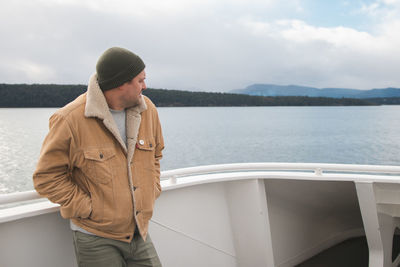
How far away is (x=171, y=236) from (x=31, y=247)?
769 mm

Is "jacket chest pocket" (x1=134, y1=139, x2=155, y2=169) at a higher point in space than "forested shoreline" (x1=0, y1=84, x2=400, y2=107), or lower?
lower

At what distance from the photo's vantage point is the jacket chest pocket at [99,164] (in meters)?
1.15

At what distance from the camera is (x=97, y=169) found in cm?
116

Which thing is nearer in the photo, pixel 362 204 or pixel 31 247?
pixel 31 247

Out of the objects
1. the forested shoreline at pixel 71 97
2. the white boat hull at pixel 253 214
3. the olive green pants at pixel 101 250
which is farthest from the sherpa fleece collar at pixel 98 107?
the forested shoreline at pixel 71 97

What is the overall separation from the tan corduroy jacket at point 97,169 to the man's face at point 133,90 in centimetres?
5

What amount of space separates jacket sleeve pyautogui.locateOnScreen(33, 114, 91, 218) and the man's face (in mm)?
232

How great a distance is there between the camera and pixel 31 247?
141 cm

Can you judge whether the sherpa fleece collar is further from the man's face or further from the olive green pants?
the olive green pants

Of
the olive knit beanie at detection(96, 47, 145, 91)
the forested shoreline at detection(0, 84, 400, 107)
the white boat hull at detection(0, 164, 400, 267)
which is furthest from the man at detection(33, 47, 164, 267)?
the forested shoreline at detection(0, 84, 400, 107)

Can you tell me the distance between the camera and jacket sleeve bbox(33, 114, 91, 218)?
42.6 inches

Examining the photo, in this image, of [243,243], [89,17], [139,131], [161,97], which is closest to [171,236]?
[243,243]

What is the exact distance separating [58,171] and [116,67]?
16.3 inches

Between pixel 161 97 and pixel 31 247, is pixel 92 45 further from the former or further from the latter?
pixel 31 247
